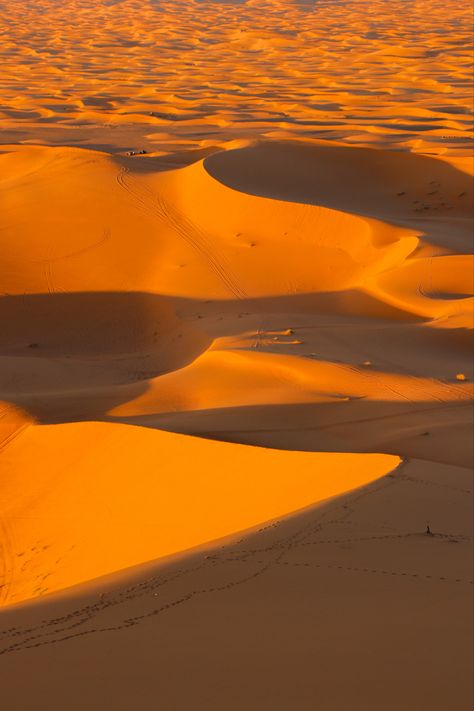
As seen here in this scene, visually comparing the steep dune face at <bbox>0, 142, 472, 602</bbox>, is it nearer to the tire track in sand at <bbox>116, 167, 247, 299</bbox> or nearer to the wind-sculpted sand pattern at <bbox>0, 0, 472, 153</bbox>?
the tire track in sand at <bbox>116, 167, 247, 299</bbox>

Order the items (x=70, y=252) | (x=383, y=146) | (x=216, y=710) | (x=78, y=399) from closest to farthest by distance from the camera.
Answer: (x=216, y=710) → (x=78, y=399) → (x=70, y=252) → (x=383, y=146)

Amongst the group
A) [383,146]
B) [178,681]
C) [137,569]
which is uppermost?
[178,681]

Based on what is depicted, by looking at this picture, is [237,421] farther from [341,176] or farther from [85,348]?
[341,176]

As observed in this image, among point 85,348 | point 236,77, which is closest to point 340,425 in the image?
point 85,348

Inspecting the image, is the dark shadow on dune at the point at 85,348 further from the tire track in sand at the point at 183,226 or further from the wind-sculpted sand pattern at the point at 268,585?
the wind-sculpted sand pattern at the point at 268,585

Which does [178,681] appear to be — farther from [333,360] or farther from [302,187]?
[302,187]

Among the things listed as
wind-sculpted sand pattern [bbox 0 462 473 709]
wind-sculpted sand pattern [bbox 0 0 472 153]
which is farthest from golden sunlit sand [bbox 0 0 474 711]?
wind-sculpted sand pattern [bbox 0 0 472 153]

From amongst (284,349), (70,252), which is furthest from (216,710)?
(70,252)
